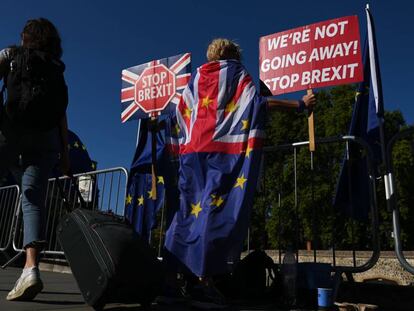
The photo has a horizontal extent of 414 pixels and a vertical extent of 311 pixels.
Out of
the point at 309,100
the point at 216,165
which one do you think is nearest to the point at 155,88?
the point at 309,100

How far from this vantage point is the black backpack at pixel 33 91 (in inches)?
123

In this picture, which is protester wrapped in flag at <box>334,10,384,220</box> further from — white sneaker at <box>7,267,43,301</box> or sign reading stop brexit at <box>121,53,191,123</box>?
white sneaker at <box>7,267,43,301</box>

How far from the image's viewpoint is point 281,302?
3414 millimetres

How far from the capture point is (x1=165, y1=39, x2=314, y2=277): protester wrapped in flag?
3305 mm

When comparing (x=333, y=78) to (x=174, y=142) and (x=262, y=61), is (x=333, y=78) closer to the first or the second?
(x=262, y=61)

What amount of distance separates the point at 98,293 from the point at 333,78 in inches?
119

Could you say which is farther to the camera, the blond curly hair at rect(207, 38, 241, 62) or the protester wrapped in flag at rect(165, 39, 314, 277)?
the blond curly hair at rect(207, 38, 241, 62)

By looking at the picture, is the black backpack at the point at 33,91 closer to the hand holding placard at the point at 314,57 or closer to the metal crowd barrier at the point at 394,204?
the hand holding placard at the point at 314,57

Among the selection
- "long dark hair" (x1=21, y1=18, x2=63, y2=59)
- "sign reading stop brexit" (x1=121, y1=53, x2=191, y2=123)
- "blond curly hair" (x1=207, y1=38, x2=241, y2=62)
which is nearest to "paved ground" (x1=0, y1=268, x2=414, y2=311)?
"long dark hair" (x1=21, y1=18, x2=63, y2=59)

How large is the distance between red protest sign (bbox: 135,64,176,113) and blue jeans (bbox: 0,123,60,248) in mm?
2440

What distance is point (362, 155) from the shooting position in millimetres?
4270

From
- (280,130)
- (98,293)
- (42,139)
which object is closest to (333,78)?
(42,139)

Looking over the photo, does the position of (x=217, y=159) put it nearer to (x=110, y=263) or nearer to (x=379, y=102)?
(x=110, y=263)

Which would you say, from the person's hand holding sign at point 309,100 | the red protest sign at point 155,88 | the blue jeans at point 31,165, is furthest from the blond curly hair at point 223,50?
the red protest sign at point 155,88
